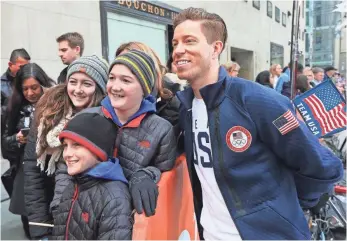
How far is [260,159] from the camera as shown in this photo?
1.78m

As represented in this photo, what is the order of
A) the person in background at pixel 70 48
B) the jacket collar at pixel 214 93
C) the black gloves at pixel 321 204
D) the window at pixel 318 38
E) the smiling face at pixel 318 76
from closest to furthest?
1. the jacket collar at pixel 214 93
2. the black gloves at pixel 321 204
3. the person in background at pixel 70 48
4. the smiling face at pixel 318 76
5. the window at pixel 318 38

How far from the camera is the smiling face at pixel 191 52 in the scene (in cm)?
179

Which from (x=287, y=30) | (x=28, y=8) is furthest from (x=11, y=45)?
(x=287, y=30)

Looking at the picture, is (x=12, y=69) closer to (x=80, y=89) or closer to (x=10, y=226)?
(x=10, y=226)

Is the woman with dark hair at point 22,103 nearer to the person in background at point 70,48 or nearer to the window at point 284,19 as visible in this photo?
the person in background at point 70,48

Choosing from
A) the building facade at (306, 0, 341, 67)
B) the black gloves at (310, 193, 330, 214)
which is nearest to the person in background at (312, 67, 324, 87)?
the black gloves at (310, 193, 330, 214)

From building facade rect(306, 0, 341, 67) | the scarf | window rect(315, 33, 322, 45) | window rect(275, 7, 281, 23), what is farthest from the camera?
window rect(315, 33, 322, 45)

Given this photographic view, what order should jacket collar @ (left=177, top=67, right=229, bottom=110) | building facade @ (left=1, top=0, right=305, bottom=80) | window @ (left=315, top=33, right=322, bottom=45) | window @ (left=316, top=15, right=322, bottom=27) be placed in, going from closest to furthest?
jacket collar @ (left=177, top=67, right=229, bottom=110), building facade @ (left=1, top=0, right=305, bottom=80), window @ (left=316, top=15, right=322, bottom=27), window @ (left=315, top=33, right=322, bottom=45)

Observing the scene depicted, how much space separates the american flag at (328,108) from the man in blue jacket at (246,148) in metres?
1.26

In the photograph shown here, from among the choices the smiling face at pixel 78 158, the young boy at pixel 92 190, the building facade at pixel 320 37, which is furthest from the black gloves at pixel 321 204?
the building facade at pixel 320 37

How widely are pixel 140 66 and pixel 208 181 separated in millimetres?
731

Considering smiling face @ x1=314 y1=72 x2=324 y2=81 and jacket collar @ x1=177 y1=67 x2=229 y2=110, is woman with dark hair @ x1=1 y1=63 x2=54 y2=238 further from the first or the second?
smiling face @ x1=314 y1=72 x2=324 y2=81

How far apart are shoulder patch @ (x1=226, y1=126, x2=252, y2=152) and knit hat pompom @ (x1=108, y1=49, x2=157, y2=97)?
58 centimetres

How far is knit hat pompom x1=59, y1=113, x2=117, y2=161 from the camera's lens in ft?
6.02
